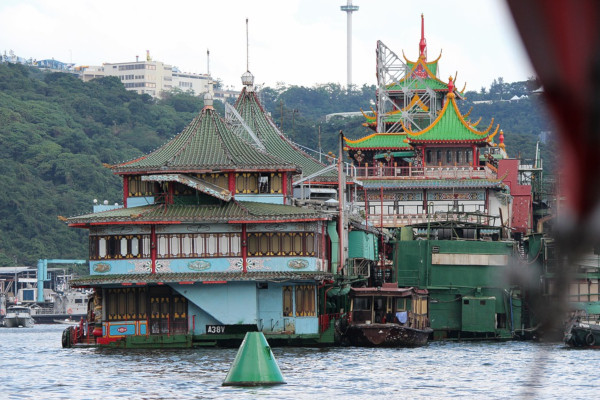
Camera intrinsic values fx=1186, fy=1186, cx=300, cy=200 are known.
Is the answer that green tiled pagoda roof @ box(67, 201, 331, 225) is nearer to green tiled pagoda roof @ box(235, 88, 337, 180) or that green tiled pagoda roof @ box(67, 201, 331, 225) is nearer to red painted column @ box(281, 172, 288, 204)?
red painted column @ box(281, 172, 288, 204)

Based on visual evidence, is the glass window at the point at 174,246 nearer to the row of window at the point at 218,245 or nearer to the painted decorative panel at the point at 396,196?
the row of window at the point at 218,245

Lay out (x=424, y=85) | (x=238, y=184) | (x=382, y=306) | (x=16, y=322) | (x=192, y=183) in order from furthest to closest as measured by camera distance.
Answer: (x=16, y=322), (x=424, y=85), (x=382, y=306), (x=238, y=184), (x=192, y=183)

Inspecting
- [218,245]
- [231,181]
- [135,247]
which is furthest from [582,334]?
[135,247]

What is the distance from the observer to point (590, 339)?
47.5 m

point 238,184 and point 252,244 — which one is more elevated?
point 238,184

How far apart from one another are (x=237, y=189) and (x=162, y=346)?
22.5 feet

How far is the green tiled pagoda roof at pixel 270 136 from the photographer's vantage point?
2405 inches

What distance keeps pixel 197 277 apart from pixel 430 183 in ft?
118

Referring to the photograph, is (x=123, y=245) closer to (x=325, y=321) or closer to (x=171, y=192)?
(x=171, y=192)

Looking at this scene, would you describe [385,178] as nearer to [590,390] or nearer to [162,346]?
[162,346]

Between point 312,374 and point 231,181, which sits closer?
point 312,374

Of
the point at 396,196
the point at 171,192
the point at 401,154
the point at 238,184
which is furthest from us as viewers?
the point at 401,154

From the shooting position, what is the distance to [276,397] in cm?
2580

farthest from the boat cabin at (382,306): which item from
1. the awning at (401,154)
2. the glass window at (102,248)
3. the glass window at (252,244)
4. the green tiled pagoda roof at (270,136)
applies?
the awning at (401,154)
